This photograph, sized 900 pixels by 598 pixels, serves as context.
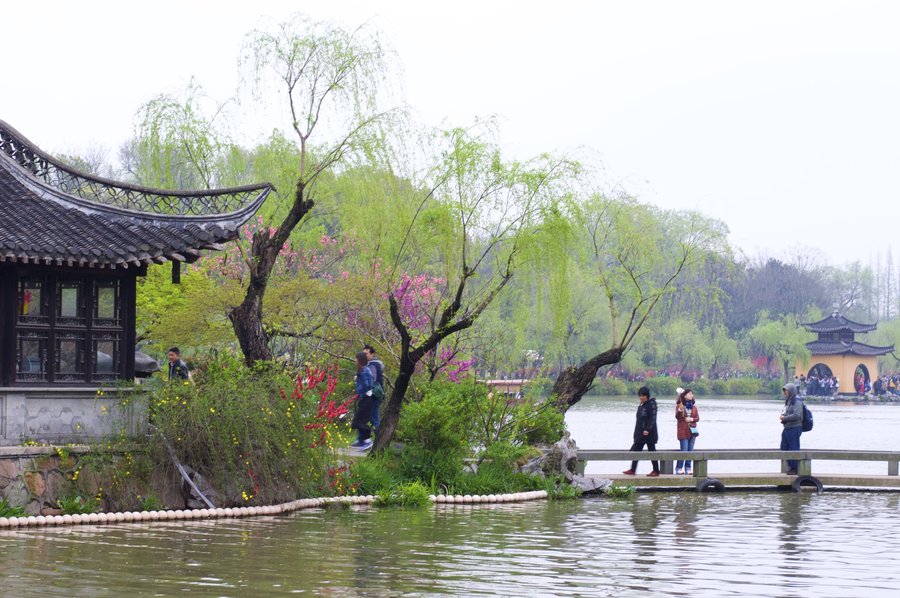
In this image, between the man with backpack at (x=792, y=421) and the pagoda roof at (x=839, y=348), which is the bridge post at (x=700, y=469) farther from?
the pagoda roof at (x=839, y=348)

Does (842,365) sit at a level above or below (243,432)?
above

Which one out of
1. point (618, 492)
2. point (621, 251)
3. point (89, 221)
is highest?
point (621, 251)

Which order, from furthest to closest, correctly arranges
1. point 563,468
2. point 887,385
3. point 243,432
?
1. point 887,385
2. point 563,468
3. point 243,432

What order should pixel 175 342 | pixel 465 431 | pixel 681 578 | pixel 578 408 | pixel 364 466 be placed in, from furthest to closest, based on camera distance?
pixel 578 408 → pixel 175 342 → pixel 465 431 → pixel 364 466 → pixel 681 578

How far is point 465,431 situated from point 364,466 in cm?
194

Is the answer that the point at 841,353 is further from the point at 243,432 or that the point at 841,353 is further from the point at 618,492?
the point at 243,432

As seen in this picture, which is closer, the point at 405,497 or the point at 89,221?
the point at 89,221

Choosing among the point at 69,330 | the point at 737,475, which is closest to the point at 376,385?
the point at 69,330

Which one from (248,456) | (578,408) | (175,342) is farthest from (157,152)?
(578,408)

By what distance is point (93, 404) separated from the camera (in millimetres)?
16375

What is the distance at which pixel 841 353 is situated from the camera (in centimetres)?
8256

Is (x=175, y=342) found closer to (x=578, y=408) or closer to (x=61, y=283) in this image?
(x=61, y=283)

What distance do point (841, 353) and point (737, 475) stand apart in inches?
2537

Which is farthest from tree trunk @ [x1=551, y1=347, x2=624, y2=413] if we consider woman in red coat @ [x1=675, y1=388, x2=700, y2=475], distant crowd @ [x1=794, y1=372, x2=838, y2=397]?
distant crowd @ [x1=794, y1=372, x2=838, y2=397]
